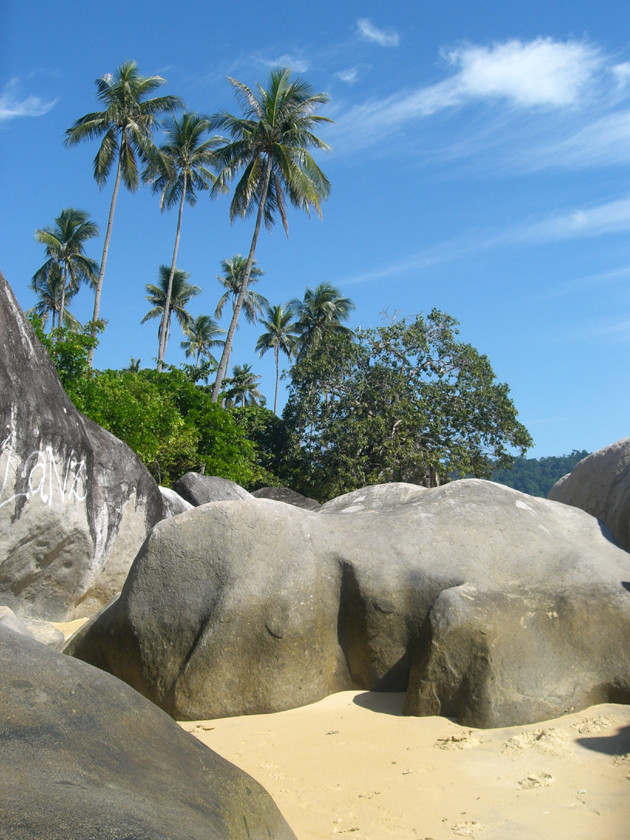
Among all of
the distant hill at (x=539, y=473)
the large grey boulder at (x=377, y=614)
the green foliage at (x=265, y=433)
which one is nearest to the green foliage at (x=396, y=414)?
the green foliage at (x=265, y=433)

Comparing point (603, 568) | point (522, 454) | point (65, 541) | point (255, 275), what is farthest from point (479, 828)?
point (255, 275)

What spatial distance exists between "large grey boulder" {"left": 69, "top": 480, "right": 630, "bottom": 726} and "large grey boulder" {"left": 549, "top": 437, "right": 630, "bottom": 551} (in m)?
3.65

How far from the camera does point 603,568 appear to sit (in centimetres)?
487

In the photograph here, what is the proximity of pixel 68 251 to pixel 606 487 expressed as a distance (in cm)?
3192

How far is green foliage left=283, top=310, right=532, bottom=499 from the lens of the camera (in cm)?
2180

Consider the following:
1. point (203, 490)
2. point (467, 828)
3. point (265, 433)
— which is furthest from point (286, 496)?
point (467, 828)

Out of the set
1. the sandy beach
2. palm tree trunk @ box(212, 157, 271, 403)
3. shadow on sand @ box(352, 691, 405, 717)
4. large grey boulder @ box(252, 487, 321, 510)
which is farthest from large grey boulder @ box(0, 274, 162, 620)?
palm tree trunk @ box(212, 157, 271, 403)

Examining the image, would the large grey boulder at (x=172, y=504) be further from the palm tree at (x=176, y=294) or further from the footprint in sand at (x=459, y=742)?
the palm tree at (x=176, y=294)

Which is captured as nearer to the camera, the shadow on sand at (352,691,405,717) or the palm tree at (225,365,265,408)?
the shadow on sand at (352,691,405,717)

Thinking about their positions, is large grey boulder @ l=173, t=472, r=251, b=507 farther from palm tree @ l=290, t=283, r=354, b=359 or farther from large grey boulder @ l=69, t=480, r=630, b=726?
palm tree @ l=290, t=283, r=354, b=359

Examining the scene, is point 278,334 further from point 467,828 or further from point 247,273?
point 467,828

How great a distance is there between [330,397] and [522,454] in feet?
19.8

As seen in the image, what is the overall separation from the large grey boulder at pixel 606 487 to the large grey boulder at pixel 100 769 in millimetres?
6827

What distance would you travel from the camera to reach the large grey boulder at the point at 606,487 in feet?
28.6
